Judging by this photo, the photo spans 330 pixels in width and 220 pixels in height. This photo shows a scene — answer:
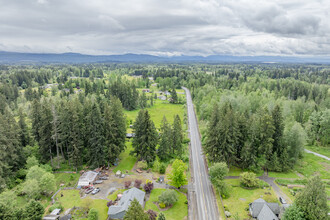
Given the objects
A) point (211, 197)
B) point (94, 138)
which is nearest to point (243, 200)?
point (211, 197)

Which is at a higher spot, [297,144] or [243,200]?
[297,144]

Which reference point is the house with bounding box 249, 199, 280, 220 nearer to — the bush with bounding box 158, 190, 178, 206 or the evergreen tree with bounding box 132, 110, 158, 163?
the bush with bounding box 158, 190, 178, 206

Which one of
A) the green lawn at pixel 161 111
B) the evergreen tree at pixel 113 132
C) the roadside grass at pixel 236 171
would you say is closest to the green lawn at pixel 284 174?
the roadside grass at pixel 236 171

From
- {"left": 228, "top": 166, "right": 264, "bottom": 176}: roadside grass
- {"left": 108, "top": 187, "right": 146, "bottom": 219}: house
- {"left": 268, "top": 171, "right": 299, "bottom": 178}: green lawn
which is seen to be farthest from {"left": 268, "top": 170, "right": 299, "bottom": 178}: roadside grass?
{"left": 108, "top": 187, "right": 146, "bottom": 219}: house

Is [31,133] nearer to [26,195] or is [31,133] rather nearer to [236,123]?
[26,195]

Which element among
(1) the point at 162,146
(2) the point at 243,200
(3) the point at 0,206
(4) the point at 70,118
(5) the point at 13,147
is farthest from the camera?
(1) the point at 162,146

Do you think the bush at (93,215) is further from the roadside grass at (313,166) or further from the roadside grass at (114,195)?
the roadside grass at (313,166)

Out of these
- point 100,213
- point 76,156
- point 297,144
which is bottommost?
point 100,213

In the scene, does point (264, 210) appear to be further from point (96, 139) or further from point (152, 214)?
point (96, 139)

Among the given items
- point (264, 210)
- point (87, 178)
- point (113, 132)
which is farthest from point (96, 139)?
point (264, 210)
